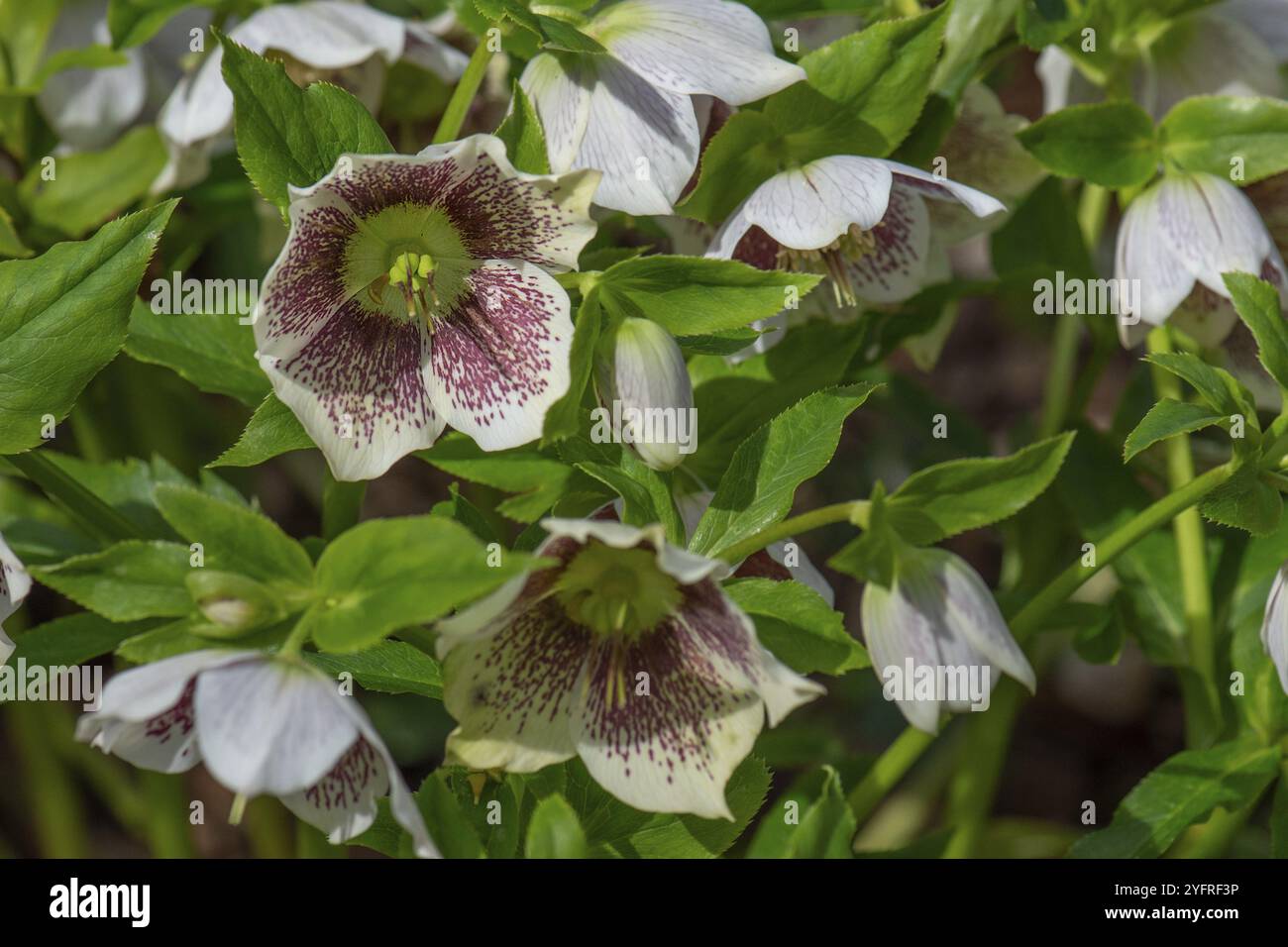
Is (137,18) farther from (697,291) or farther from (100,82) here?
(697,291)

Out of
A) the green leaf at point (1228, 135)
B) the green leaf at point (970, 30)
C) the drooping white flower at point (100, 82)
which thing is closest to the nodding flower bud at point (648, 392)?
the green leaf at point (970, 30)

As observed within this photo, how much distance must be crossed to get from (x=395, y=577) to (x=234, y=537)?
97 millimetres

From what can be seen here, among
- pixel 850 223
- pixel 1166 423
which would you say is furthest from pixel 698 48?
pixel 1166 423

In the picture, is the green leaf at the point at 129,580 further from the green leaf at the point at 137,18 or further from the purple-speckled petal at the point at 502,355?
the green leaf at the point at 137,18

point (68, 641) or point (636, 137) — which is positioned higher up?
point (636, 137)

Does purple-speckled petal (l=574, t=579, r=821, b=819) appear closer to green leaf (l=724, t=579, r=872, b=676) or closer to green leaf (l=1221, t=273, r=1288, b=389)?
green leaf (l=724, t=579, r=872, b=676)

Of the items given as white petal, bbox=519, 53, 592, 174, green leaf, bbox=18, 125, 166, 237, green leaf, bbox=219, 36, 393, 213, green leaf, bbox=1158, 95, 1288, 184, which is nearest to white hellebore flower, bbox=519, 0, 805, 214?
white petal, bbox=519, 53, 592, 174

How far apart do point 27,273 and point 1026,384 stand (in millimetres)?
1594

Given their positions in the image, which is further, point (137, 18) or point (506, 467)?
point (137, 18)

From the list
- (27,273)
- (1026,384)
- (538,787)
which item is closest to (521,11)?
(27,273)

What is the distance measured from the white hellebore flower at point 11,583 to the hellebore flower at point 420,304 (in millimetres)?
155

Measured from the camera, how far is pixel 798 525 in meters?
0.73

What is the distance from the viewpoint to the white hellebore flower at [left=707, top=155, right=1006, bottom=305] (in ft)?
2.70
